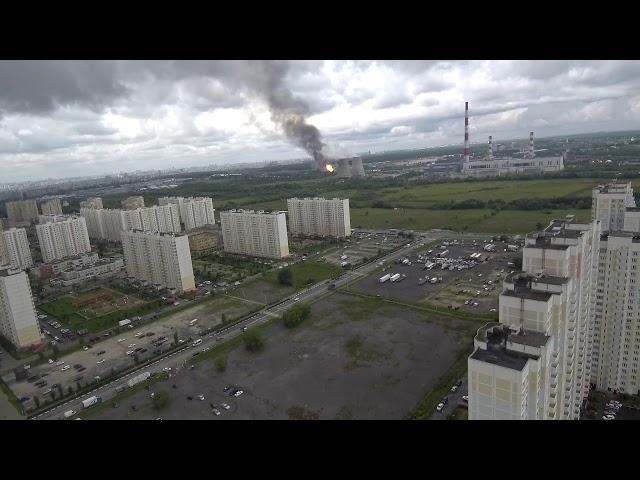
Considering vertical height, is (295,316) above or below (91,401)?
above

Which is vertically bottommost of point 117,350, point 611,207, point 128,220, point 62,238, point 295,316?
point 117,350

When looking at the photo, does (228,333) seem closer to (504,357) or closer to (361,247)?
(504,357)

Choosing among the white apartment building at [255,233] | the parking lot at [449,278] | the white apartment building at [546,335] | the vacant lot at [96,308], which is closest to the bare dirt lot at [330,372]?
the parking lot at [449,278]

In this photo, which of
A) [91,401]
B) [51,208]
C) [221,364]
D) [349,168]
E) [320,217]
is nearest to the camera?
[91,401]

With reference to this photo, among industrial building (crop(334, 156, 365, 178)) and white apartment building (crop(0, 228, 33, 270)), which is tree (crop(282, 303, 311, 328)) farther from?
industrial building (crop(334, 156, 365, 178))

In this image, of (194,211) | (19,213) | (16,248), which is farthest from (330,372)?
(19,213)

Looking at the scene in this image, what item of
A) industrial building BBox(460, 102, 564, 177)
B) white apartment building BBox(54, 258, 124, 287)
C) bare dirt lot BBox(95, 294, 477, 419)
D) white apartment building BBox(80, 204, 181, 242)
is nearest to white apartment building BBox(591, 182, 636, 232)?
bare dirt lot BBox(95, 294, 477, 419)
